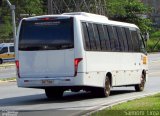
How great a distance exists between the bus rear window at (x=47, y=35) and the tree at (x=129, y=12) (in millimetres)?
75047

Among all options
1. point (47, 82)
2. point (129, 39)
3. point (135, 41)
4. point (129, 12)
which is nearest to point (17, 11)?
point (129, 12)

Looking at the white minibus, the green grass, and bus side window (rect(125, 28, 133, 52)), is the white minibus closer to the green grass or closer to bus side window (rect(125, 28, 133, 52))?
bus side window (rect(125, 28, 133, 52))

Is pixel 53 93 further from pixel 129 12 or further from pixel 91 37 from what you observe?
pixel 129 12

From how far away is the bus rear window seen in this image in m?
19.9

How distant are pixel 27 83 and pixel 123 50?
5065 millimetres

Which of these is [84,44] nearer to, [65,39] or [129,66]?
Answer: [65,39]

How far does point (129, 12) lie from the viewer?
105 metres

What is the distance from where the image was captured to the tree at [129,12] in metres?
98.3

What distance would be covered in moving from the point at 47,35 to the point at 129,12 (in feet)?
280

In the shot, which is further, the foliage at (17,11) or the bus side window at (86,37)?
the foliage at (17,11)

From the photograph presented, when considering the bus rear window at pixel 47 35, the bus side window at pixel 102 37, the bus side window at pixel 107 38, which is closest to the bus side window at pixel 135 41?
the bus side window at pixel 107 38

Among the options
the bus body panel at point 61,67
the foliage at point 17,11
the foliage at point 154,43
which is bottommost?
the bus body panel at point 61,67

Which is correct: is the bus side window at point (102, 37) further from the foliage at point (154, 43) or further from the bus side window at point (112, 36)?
the foliage at point (154, 43)

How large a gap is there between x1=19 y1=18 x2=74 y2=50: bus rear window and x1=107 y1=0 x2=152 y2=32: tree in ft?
246
